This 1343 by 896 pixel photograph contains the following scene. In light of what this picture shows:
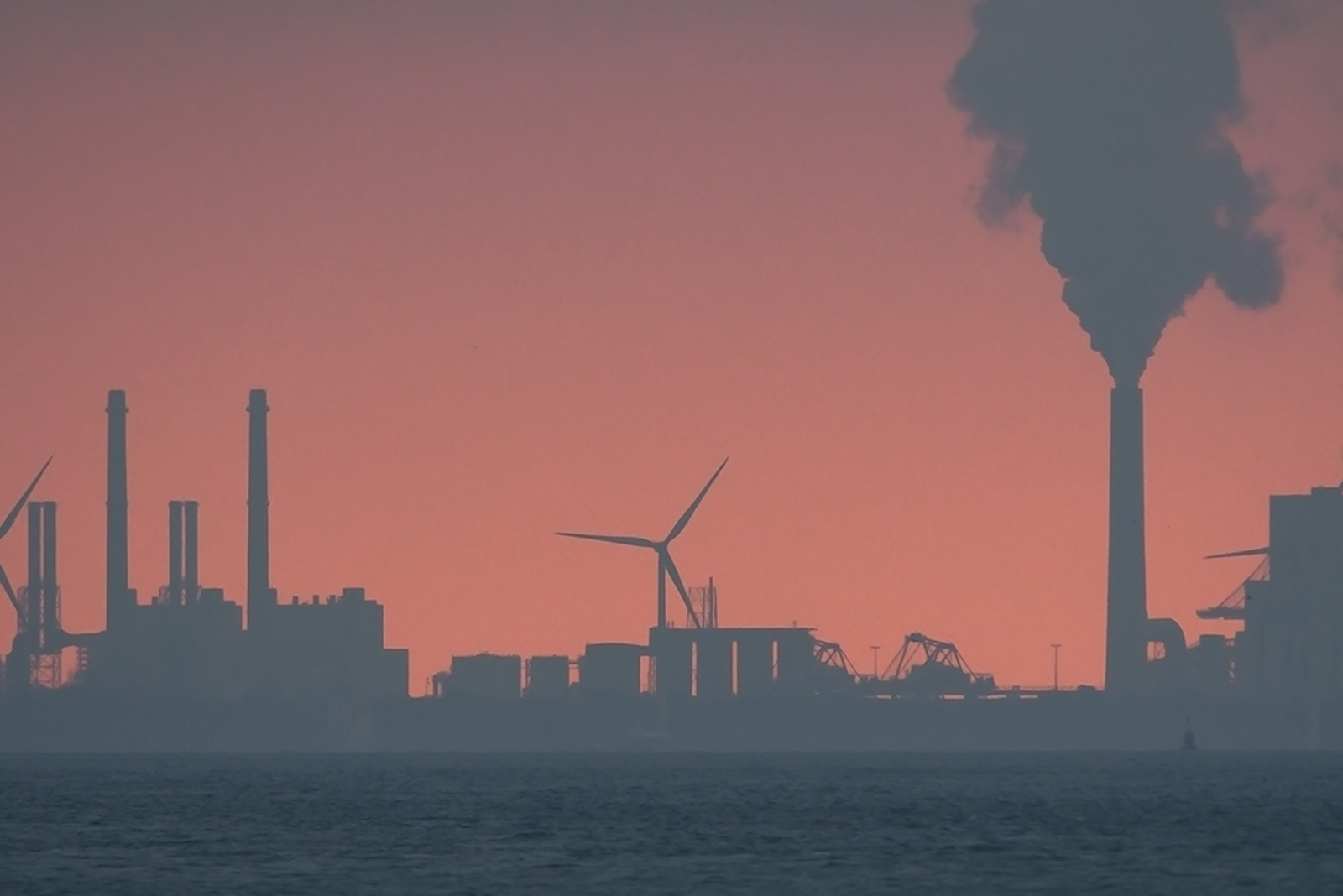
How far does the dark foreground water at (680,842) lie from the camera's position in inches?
3853

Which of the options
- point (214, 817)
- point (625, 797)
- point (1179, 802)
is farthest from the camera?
point (625, 797)

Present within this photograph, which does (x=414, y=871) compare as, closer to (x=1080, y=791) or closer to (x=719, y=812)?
(x=719, y=812)

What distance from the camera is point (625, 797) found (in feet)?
572

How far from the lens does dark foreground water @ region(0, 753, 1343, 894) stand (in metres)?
97.9

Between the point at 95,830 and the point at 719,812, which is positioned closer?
the point at 95,830

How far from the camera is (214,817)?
479 feet

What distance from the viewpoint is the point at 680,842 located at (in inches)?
4722

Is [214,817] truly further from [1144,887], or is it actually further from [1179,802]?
[1144,887]

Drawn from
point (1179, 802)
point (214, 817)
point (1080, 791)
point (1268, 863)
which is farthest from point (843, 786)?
point (1268, 863)

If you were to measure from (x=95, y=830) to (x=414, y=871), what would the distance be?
33.5 meters

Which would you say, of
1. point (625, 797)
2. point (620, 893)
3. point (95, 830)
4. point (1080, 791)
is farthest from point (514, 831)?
point (1080, 791)

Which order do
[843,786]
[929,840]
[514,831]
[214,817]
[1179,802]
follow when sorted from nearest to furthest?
[929,840]
[514,831]
[214,817]
[1179,802]
[843,786]

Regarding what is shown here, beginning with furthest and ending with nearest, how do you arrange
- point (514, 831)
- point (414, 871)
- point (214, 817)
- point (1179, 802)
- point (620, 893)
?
1. point (1179, 802)
2. point (214, 817)
3. point (514, 831)
4. point (414, 871)
5. point (620, 893)

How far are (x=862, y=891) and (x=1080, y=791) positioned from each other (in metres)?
85.7
